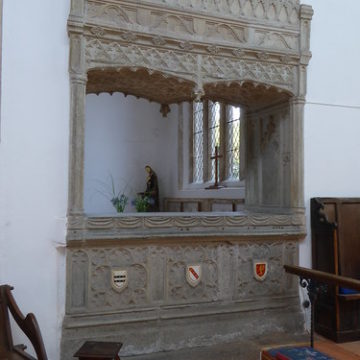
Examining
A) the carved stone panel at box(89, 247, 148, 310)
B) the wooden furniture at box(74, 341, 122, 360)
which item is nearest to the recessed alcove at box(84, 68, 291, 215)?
the carved stone panel at box(89, 247, 148, 310)

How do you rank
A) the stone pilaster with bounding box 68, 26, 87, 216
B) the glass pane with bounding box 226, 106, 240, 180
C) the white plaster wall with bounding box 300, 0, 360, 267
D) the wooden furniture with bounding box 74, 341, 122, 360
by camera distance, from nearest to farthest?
the wooden furniture with bounding box 74, 341, 122, 360 → the stone pilaster with bounding box 68, 26, 87, 216 → the white plaster wall with bounding box 300, 0, 360, 267 → the glass pane with bounding box 226, 106, 240, 180

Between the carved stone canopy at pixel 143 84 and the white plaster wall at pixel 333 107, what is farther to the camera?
the white plaster wall at pixel 333 107

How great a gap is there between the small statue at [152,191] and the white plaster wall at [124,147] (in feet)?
1.24

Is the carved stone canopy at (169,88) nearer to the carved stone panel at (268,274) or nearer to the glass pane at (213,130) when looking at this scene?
the carved stone panel at (268,274)

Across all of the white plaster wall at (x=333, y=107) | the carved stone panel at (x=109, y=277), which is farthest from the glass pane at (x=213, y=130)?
the carved stone panel at (x=109, y=277)

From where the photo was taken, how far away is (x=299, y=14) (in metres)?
4.55

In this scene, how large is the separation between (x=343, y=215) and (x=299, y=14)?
6.56 ft

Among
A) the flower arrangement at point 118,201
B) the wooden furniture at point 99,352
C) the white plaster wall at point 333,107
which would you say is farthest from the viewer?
the flower arrangement at point 118,201

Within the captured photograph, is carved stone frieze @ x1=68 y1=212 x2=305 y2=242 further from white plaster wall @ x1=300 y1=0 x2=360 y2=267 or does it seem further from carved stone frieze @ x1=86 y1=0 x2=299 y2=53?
carved stone frieze @ x1=86 y1=0 x2=299 y2=53

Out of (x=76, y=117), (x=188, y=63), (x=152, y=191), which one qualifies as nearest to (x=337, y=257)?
(x=188, y=63)

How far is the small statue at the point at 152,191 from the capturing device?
401 inches

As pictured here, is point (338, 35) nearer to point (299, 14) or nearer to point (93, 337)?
point (299, 14)

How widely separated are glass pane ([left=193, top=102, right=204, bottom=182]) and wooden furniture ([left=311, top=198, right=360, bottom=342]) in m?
5.04

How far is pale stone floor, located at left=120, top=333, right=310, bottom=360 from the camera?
382 cm
